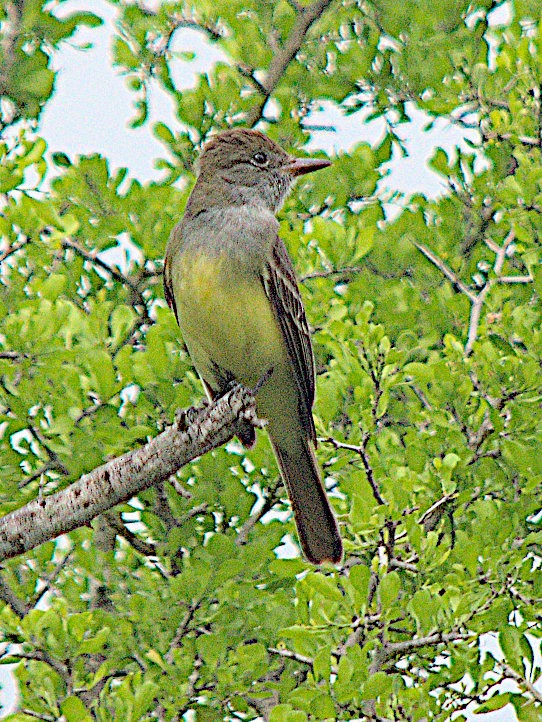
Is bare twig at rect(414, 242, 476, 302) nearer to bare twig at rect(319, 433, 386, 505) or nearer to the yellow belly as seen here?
bare twig at rect(319, 433, 386, 505)

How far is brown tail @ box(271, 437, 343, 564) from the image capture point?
17.4ft

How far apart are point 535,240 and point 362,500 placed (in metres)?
2.06

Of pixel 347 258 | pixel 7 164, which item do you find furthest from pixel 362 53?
pixel 7 164

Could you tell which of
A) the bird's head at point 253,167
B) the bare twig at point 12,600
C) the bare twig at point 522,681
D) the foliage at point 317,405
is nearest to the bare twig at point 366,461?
the foliage at point 317,405

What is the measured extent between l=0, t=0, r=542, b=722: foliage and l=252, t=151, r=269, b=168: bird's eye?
0.51 metres

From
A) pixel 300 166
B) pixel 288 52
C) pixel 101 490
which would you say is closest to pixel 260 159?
pixel 300 166

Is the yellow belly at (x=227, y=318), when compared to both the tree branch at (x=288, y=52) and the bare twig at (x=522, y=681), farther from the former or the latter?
the tree branch at (x=288, y=52)

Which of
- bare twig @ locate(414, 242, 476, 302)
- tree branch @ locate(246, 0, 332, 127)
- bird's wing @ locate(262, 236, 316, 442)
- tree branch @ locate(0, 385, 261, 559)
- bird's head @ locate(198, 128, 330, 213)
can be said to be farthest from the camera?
tree branch @ locate(246, 0, 332, 127)

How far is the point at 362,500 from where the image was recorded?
5008 millimetres

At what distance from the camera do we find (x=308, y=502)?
5.41m

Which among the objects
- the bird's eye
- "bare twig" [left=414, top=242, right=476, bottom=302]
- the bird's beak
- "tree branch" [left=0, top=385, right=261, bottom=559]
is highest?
the bird's eye

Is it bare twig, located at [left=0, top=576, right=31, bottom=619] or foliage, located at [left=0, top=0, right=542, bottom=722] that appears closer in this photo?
foliage, located at [left=0, top=0, right=542, bottom=722]

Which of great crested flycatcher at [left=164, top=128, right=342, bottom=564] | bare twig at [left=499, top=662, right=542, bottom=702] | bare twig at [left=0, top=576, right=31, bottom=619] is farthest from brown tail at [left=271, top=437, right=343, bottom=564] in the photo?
bare twig at [left=0, top=576, right=31, bottom=619]

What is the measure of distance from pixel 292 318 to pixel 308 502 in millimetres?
895
